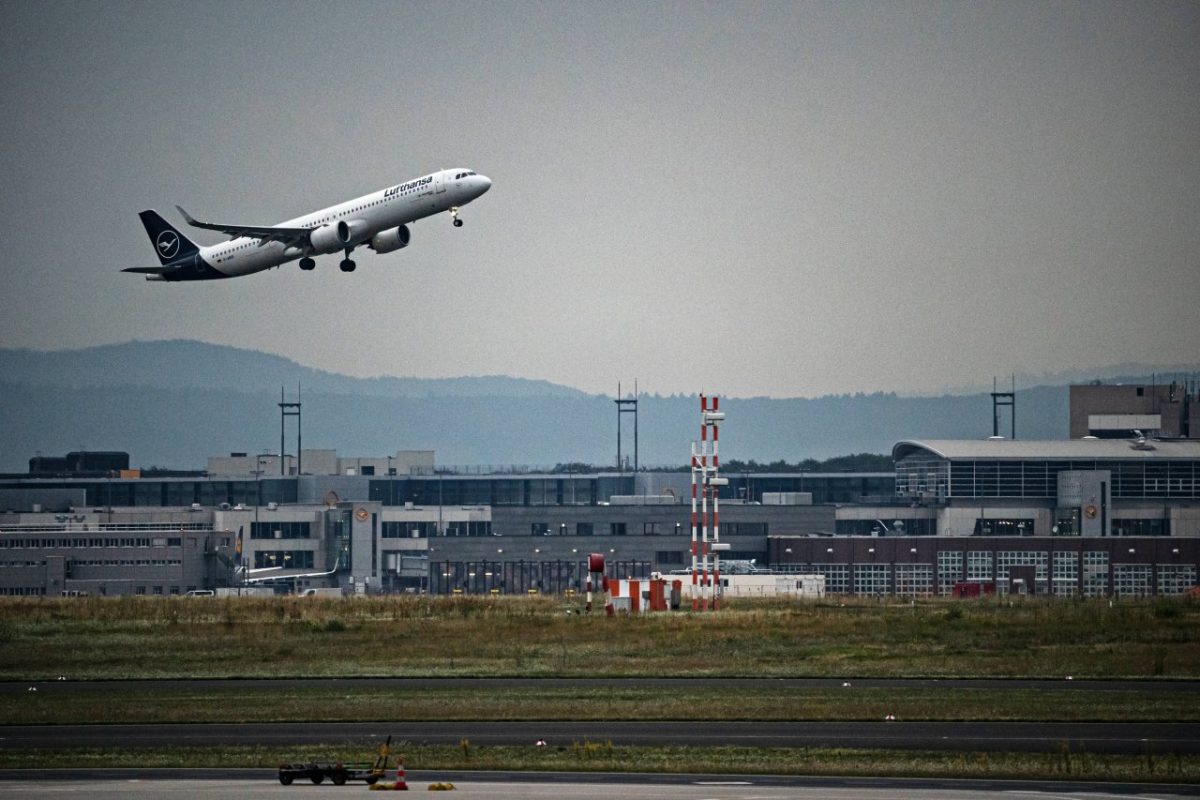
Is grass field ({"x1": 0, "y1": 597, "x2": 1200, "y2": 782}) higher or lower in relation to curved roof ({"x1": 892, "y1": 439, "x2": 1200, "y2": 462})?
lower

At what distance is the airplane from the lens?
322 ft

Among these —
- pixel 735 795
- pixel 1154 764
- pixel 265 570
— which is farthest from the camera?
pixel 265 570

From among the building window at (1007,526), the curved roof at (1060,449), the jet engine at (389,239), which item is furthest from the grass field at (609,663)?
the curved roof at (1060,449)

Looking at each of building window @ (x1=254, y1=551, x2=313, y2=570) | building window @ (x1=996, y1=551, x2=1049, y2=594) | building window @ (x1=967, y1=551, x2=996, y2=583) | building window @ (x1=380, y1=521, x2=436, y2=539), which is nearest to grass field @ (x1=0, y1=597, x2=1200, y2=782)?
building window @ (x1=996, y1=551, x2=1049, y2=594)

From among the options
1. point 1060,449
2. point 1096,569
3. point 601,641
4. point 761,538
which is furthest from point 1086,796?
point 1060,449

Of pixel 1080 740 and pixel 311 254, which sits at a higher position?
pixel 311 254

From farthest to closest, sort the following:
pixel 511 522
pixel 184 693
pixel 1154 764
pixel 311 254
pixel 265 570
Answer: pixel 511 522
pixel 265 570
pixel 311 254
pixel 184 693
pixel 1154 764

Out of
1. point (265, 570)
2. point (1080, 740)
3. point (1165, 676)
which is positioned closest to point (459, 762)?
point (1080, 740)

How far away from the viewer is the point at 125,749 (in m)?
41.6

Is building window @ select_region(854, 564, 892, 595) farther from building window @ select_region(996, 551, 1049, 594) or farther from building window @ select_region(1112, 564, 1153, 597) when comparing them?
building window @ select_region(1112, 564, 1153, 597)

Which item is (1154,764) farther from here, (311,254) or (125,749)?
(311,254)

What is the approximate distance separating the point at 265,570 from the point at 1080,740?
146443 millimetres

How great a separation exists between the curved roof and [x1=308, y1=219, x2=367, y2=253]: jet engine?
96.3 metres

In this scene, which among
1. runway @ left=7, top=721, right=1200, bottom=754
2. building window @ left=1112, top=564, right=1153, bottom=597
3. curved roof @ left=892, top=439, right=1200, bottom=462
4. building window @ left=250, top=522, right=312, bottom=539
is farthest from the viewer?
building window @ left=250, top=522, right=312, bottom=539
